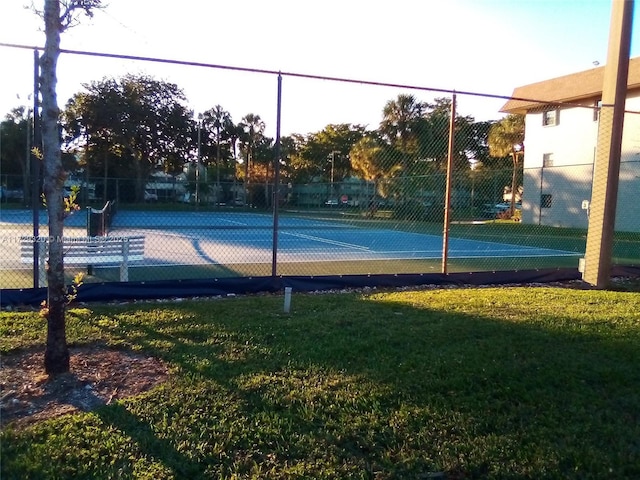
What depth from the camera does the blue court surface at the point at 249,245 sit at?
490 inches

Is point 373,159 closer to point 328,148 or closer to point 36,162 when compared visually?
point 328,148

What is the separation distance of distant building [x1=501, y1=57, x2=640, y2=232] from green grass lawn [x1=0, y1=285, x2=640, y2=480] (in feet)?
72.1

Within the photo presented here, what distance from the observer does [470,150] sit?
41.5m

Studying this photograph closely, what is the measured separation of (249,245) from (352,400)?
39.0ft

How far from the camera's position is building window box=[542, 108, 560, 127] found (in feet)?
98.6

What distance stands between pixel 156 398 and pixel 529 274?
719 cm

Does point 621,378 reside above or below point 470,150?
below

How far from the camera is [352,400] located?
3738 millimetres

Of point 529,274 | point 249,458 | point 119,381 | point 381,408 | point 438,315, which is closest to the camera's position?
Result: point 249,458

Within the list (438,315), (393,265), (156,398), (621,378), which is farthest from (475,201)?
(156,398)

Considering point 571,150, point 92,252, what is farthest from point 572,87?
point 92,252

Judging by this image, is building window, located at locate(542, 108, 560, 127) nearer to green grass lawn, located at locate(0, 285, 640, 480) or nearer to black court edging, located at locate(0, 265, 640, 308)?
black court edging, located at locate(0, 265, 640, 308)

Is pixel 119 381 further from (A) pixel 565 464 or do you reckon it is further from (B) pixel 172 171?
(B) pixel 172 171

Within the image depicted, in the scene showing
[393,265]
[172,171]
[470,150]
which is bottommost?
[393,265]
